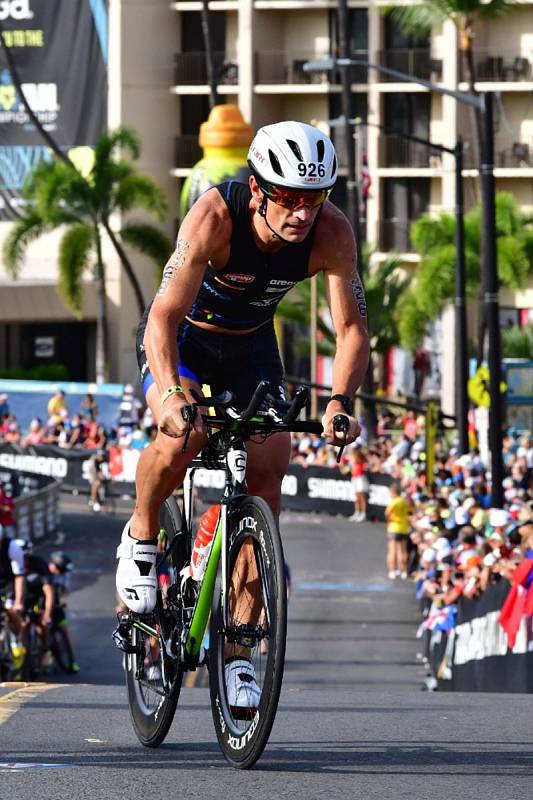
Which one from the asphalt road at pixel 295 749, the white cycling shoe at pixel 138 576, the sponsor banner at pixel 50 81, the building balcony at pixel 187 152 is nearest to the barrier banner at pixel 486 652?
the asphalt road at pixel 295 749

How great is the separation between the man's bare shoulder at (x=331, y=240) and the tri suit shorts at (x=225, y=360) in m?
0.43

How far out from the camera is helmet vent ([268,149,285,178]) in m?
6.01

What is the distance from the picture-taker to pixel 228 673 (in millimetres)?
5914

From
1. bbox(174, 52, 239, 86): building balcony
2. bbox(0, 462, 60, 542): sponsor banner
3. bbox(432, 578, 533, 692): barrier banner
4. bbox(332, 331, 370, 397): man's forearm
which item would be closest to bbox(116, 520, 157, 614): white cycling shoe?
bbox(332, 331, 370, 397): man's forearm

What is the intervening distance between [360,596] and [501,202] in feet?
73.8

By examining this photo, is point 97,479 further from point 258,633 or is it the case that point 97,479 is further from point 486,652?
point 258,633

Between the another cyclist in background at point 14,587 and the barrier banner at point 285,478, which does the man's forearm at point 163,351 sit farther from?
the barrier banner at point 285,478

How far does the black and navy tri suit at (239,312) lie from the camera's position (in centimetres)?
625

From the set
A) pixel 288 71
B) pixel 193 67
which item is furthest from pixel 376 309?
pixel 193 67

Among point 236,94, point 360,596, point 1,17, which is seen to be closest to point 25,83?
point 1,17

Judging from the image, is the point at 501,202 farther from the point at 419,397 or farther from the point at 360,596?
the point at 360,596

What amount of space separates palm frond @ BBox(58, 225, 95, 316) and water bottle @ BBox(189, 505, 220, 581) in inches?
1810

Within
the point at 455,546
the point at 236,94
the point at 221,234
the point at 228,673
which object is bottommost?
the point at 455,546

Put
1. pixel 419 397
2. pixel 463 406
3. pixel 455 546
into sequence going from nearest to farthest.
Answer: pixel 455 546
pixel 463 406
pixel 419 397
